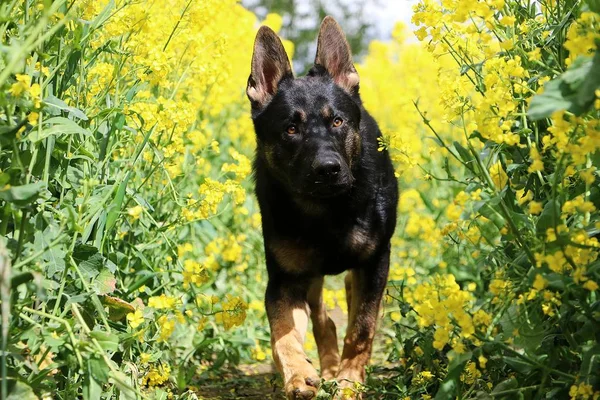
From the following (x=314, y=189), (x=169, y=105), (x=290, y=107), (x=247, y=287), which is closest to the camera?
(x=169, y=105)

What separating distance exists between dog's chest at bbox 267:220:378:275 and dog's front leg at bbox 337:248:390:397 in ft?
0.38

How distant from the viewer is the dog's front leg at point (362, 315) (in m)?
4.54

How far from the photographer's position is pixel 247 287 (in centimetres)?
663

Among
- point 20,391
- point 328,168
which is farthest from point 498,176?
point 20,391

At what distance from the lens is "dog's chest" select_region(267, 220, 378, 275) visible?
463 cm

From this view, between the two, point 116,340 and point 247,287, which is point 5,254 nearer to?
point 116,340

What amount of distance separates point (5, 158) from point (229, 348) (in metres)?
2.57

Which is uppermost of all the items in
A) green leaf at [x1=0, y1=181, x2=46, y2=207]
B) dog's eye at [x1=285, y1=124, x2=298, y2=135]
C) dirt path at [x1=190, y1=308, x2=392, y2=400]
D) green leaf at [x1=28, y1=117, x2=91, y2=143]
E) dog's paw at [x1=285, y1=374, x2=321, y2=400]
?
dog's eye at [x1=285, y1=124, x2=298, y2=135]

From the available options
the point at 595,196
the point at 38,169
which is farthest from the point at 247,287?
the point at 595,196

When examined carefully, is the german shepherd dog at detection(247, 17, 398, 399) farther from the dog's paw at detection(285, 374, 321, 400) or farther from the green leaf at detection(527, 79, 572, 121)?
the green leaf at detection(527, 79, 572, 121)

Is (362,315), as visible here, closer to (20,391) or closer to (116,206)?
(116,206)

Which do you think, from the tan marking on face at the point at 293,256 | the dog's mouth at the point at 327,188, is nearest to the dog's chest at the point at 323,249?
the tan marking on face at the point at 293,256

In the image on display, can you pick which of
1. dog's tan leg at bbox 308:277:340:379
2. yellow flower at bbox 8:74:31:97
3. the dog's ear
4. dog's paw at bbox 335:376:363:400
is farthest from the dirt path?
yellow flower at bbox 8:74:31:97

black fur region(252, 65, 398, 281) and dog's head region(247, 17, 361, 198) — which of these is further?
black fur region(252, 65, 398, 281)
